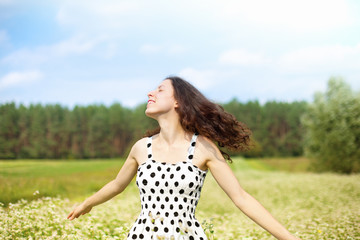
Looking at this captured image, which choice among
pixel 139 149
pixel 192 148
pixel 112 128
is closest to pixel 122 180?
pixel 139 149

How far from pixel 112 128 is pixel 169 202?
185 ft

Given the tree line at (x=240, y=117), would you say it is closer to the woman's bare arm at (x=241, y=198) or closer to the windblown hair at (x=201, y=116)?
the windblown hair at (x=201, y=116)

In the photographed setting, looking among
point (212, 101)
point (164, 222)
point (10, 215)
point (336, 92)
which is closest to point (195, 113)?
point (212, 101)

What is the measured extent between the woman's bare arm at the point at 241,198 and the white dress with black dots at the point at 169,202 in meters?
0.19

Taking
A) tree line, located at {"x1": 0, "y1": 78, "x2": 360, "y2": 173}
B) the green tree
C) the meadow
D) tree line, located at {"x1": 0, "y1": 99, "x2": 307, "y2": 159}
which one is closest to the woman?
the meadow

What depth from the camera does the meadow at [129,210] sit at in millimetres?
5895

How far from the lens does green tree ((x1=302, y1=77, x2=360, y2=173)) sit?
89.1ft

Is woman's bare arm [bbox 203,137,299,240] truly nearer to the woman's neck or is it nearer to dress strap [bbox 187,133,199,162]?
dress strap [bbox 187,133,199,162]

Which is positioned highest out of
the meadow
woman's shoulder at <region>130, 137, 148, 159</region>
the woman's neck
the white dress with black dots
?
the woman's neck

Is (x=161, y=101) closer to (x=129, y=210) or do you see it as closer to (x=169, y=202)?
(x=169, y=202)

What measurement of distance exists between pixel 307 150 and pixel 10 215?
27168mm

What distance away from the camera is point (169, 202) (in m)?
3.27

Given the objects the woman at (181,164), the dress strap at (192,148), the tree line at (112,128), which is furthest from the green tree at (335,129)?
the dress strap at (192,148)

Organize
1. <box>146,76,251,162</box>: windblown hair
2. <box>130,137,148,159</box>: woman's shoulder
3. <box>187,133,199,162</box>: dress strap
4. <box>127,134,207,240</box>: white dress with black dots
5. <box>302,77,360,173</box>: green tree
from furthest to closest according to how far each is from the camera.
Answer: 1. <box>302,77,360,173</box>: green tree
2. <box>130,137,148,159</box>: woman's shoulder
3. <box>146,76,251,162</box>: windblown hair
4. <box>187,133,199,162</box>: dress strap
5. <box>127,134,207,240</box>: white dress with black dots
